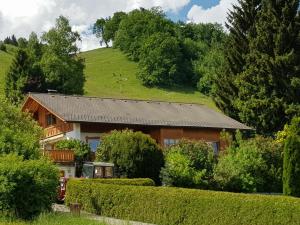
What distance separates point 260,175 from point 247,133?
539 inches

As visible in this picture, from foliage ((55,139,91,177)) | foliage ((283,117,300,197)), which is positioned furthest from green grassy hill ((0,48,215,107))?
foliage ((283,117,300,197))

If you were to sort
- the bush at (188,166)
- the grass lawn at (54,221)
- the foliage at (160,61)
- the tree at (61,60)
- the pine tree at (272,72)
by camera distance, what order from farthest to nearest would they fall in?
the foliage at (160,61), the tree at (61,60), the pine tree at (272,72), the bush at (188,166), the grass lawn at (54,221)

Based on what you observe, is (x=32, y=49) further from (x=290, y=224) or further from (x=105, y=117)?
(x=290, y=224)

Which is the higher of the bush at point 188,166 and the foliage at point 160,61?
the foliage at point 160,61

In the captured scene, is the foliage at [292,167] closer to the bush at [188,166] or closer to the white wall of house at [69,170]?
the bush at [188,166]

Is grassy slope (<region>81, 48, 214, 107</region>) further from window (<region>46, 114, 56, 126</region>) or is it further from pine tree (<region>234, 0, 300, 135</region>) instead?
window (<region>46, 114, 56, 126</region>)

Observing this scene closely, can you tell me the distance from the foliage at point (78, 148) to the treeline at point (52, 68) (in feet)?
110

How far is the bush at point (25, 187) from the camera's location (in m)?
20.8

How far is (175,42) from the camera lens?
109 metres

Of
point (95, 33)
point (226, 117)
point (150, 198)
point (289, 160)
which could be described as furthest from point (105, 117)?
point (95, 33)

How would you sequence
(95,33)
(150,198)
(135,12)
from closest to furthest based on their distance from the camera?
(150,198) < (135,12) < (95,33)

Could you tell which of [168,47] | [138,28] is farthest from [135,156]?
[138,28]

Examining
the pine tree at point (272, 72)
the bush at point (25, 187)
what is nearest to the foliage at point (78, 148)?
the pine tree at point (272, 72)

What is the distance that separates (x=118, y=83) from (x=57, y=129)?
5733 cm
